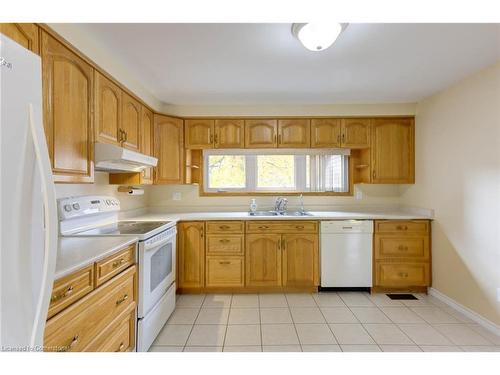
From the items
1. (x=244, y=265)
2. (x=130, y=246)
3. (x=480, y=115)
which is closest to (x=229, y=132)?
(x=244, y=265)

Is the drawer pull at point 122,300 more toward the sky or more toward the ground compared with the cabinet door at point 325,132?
more toward the ground

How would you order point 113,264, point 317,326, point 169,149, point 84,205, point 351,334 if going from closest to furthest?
1. point 113,264
2. point 84,205
3. point 351,334
4. point 317,326
5. point 169,149

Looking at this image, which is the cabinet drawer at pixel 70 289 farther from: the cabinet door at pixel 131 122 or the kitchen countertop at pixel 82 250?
the cabinet door at pixel 131 122

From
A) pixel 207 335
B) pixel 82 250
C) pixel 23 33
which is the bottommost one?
pixel 207 335

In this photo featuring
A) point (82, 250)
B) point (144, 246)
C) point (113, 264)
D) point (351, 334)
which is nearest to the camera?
point (82, 250)

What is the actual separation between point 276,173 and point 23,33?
2806 mm

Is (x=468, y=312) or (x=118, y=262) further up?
(x=118, y=262)

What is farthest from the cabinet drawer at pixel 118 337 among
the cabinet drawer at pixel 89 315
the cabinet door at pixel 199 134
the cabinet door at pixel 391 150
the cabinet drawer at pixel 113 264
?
the cabinet door at pixel 391 150

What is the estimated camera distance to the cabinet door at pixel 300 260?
9.62 ft

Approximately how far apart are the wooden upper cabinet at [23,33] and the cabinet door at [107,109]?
563 mm

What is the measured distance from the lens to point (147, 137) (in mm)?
2809

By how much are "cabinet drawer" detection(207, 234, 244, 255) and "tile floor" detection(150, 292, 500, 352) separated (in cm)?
50

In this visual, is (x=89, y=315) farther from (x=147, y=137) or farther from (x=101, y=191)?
(x=147, y=137)

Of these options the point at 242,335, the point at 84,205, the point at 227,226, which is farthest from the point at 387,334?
the point at 84,205
